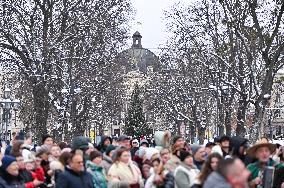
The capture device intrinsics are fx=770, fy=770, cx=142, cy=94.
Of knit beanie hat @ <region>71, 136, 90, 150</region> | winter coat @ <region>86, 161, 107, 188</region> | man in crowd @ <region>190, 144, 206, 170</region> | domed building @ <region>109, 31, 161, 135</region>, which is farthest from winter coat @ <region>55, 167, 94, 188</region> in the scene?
domed building @ <region>109, 31, 161, 135</region>

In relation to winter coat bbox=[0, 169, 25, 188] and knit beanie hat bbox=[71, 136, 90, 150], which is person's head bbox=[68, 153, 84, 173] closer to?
winter coat bbox=[0, 169, 25, 188]

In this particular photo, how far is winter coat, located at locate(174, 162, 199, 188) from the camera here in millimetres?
10867

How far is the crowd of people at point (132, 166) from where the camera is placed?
1109 cm

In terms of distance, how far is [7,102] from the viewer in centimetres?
4484

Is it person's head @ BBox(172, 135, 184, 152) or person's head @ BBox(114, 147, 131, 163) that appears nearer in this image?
person's head @ BBox(114, 147, 131, 163)

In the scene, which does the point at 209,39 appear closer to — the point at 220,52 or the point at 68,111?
the point at 220,52

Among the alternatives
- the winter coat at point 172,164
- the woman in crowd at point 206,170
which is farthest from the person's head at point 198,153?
the woman in crowd at point 206,170

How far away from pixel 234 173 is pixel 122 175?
5488mm

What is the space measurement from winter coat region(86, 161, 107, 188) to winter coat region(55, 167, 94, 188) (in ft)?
3.94

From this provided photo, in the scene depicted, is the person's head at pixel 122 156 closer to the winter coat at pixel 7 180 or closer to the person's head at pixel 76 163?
the person's head at pixel 76 163

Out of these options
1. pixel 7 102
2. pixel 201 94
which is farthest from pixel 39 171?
pixel 201 94

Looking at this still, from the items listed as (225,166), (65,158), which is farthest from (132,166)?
(225,166)

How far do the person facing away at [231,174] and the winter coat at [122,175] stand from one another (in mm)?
4902

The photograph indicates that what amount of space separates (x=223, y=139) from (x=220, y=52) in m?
24.7
